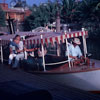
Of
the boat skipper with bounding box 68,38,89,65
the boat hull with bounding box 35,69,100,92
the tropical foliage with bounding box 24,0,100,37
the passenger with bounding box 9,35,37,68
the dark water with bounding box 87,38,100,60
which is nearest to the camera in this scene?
the boat hull with bounding box 35,69,100,92

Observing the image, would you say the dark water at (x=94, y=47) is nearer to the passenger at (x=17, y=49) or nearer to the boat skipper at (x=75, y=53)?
the passenger at (x=17, y=49)

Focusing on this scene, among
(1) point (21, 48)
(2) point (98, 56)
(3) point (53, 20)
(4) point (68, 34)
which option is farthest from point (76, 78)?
(3) point (53, 20)

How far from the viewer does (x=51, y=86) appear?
713 centimetres

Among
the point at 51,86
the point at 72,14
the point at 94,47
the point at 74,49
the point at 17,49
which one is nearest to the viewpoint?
the point at 51,86

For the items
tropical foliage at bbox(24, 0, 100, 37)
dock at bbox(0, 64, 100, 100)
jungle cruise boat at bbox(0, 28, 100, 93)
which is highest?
tropical foliage at bbox(24, 0, 100, 37)

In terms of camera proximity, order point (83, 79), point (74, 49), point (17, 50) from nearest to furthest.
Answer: point (83, 79)
point (74, 49)
point (17, 50)

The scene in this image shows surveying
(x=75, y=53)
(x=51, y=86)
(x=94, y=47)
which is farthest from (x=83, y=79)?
(x=94, y=47)

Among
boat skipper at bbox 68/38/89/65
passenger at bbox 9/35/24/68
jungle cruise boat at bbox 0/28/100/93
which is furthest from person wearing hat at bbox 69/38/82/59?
passenger at bbox 9/35/24/68

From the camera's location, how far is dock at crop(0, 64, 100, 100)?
579 cm

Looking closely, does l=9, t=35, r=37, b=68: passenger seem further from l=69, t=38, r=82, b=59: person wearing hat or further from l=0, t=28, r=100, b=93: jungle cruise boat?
l=69, t=38, r=82, b=59: person wearing hat

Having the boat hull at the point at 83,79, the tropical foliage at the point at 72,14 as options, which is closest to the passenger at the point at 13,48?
the boat hull at the point at 83,79

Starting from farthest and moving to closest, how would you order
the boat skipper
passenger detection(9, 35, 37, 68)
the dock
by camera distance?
passenger detection(9, 35, 37, 68), the boat skipper, the dock

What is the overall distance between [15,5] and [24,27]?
15.4m

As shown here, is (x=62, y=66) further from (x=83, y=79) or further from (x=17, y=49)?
(x=17, y=49)
